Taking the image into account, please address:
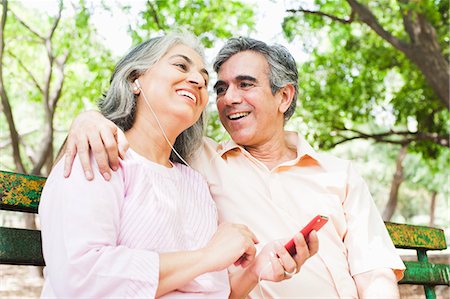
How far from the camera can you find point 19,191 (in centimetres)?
181

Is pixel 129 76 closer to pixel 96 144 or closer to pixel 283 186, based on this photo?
pixel 96 144

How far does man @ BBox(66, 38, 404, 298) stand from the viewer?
2.24 m

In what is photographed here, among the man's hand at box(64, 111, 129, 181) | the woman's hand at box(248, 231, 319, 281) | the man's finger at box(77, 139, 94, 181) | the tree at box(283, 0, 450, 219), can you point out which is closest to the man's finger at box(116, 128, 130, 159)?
the man's hand at box(64, 111, 129, 181)

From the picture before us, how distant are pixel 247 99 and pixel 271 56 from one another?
0.28 meters

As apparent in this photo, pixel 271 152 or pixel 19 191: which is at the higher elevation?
pixel 19 191

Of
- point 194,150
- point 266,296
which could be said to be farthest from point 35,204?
point 266,296

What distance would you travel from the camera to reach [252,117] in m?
2.60

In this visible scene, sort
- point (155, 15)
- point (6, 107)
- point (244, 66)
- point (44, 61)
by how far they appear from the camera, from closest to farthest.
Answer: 1. point (244, 66)
2. point (155, 15)
3. point (6, 107)
4. point (44, 61)

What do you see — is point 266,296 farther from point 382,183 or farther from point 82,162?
point 382,183

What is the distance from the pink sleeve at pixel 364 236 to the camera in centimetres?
225

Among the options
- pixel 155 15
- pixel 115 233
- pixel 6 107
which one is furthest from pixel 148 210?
pixel 6 107

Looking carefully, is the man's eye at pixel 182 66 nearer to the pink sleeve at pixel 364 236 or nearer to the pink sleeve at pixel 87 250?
the pink sleeve at pixel 87 250

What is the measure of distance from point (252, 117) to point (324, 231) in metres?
0.65

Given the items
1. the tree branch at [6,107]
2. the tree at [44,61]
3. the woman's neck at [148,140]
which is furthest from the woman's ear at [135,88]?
the tree branch at [6,107]
